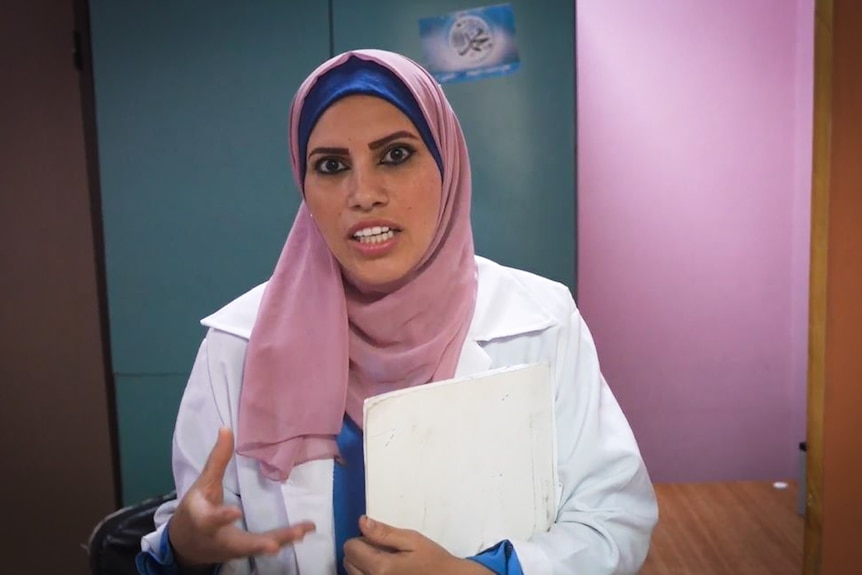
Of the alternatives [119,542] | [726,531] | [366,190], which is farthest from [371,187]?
[726,531]

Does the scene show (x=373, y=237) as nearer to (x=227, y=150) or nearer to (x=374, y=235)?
(x=374, y=235)

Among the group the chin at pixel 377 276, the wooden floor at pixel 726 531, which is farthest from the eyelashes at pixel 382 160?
the wooden floor at pixel 726 531

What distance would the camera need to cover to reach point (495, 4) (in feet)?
5.03

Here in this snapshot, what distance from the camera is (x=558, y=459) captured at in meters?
0.85

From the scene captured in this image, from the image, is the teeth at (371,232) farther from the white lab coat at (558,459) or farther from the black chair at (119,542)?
the black chair at (119,542)

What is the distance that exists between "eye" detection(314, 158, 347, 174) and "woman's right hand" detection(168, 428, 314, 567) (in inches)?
12.9

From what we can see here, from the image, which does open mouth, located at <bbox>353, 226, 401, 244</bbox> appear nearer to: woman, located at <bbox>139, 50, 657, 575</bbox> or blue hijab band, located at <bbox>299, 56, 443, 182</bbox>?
woman, located at <bbox>139, 50, 657, 575</bbox>

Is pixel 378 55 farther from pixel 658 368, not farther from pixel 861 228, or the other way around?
pixel 658 368

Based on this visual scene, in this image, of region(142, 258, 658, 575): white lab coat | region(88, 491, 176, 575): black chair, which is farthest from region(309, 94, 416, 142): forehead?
region(88, 491, 176, 575): black chair

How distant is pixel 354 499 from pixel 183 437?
23 cm

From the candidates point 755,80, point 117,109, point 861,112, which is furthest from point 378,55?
point 755,80

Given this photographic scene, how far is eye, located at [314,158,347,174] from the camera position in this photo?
32.4 inches

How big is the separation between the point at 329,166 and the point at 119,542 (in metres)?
0.74

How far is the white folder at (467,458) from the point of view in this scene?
69 centimetres
